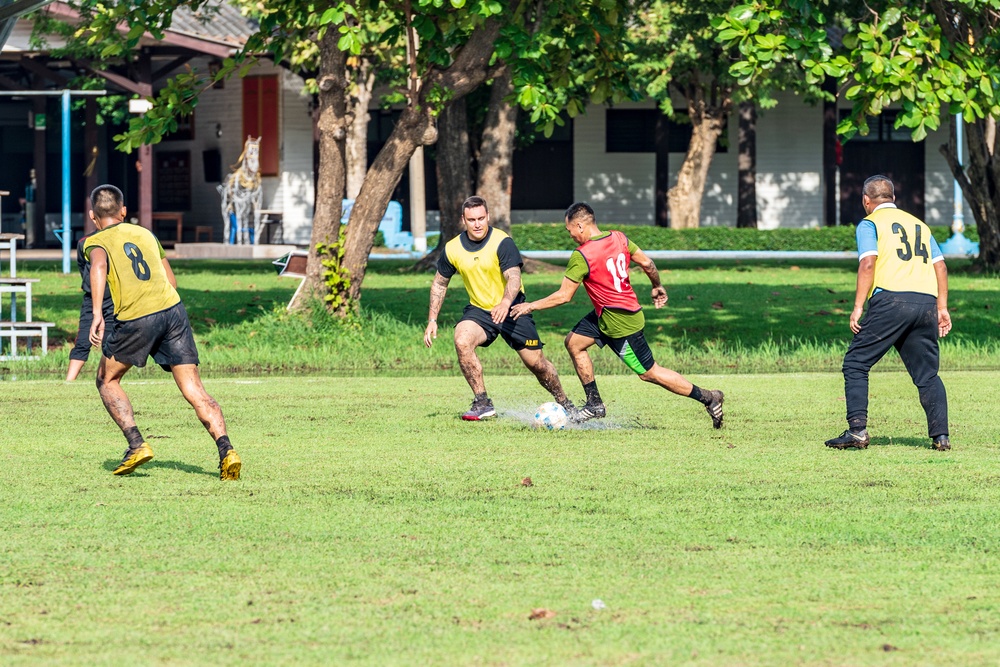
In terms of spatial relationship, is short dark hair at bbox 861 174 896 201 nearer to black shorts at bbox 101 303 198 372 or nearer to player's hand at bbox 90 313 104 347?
black shorts at bbox 101 303 198 372

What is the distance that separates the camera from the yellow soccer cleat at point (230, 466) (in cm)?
945

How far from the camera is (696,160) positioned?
134 feet

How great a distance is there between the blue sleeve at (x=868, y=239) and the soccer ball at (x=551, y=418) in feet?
8.71

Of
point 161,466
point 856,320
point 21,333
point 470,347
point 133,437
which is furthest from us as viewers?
point 21,333

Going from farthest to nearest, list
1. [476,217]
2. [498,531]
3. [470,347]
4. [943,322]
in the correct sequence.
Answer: [470,347] < [476,217] < [943,322] < [498,531]

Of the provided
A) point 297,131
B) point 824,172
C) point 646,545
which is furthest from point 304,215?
point 646,545

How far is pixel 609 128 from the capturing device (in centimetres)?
4362

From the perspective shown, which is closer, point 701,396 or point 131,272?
point 131,272

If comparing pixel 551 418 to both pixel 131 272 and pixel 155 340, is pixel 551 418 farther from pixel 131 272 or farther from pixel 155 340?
pixel 131 272

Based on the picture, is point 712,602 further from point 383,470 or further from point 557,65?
point 557,65

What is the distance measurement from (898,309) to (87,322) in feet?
17.0

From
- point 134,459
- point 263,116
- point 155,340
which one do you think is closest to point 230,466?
point 134,459

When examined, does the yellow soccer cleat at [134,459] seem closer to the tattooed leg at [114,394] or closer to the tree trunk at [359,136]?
the tattooed leg at [114,394]

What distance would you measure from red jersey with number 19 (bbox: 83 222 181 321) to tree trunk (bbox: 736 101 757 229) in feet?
106
